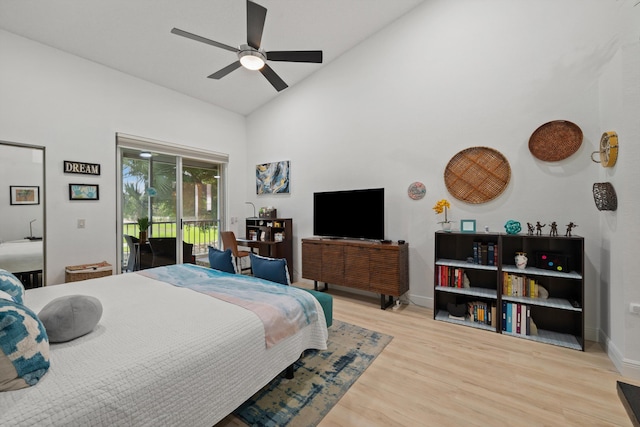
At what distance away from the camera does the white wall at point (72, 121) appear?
2.94m

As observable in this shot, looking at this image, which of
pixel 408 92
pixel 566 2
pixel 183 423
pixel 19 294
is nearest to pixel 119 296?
pixel 19 294

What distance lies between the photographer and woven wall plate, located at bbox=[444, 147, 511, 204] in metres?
2.89

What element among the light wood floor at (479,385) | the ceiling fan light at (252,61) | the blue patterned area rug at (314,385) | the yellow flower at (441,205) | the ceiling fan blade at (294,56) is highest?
the ceiling fan blade at (294,56)

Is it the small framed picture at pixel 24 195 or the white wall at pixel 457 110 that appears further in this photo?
the small framed picture at pixel 24 195

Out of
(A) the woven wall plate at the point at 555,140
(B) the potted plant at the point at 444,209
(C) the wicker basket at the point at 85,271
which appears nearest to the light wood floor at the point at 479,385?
(B) the potted plant at the point at 444,209

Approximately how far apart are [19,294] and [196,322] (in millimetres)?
1160

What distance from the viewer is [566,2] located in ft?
8.38

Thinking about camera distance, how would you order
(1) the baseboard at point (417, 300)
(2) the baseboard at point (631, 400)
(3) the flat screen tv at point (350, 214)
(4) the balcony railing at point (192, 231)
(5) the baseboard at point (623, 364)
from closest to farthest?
(2) the baseboard at point (631, 400)
(5) the baseboard at point (623, 364)
(1) the baseboard at point (417, 300)
(3) the flat screen tv at point (350, 214)
(4) the balcony railing at point (192, 231)

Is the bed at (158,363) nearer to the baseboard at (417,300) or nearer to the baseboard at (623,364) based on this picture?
the baseboard at (417,300)

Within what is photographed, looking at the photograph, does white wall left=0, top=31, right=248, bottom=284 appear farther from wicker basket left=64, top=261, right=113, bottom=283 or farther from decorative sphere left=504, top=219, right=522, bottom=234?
decorative sphere left=504, top=219, right=522, bottom=234

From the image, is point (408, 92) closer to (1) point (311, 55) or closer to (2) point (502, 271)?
(1) point (311, 55)

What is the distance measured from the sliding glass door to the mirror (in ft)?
2.77

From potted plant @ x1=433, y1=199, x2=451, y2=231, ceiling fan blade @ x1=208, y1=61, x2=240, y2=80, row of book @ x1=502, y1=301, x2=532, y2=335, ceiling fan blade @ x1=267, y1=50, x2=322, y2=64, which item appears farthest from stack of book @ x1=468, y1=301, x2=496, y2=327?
ceiling fan blade @ x1=208, y1=61, x2=240, y2=80

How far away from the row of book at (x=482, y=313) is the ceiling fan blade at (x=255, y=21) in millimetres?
3485
